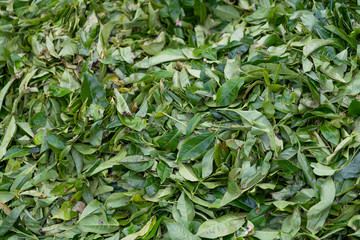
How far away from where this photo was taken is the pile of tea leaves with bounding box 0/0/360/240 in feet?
2.98

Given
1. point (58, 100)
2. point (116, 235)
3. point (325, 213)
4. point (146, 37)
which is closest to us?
point (325, 213)

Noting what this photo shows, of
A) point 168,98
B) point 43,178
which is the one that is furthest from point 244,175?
point 43,178

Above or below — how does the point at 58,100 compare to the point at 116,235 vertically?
above

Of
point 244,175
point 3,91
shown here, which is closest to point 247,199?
point 244,175

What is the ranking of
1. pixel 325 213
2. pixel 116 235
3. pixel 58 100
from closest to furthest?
pixel 325 213
pixel 116 235
pixel 58 100

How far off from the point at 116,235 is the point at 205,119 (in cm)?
41

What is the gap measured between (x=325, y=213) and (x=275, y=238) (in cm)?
14

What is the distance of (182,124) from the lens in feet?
3.32

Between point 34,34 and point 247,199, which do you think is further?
point 34,34

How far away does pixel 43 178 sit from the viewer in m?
1.06

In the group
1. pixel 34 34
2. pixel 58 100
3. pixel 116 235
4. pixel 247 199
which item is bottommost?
pixel 116 235

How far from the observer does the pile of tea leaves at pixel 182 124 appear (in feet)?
2.98

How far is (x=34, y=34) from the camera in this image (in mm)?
1287

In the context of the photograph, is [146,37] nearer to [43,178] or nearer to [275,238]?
[43,178]
